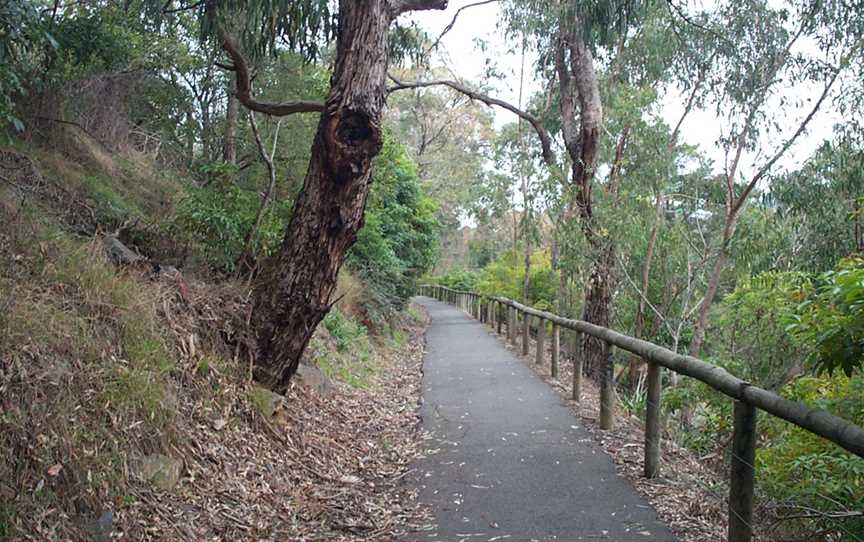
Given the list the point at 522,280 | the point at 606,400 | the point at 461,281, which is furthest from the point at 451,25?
the point at 461,281

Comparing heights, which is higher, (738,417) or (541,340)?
(738,417)

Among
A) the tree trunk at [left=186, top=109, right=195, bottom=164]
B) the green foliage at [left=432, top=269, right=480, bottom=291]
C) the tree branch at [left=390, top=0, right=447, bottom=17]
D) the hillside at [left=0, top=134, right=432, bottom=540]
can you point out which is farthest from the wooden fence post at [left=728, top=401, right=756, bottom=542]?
the green foliage at [left=432, top=269, right=480, bottom=291]

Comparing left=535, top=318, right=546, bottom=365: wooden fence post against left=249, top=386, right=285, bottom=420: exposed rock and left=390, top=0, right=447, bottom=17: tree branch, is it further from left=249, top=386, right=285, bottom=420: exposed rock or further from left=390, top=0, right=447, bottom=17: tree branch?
left=249, top=386, right=285, bottom=420: exposed rock

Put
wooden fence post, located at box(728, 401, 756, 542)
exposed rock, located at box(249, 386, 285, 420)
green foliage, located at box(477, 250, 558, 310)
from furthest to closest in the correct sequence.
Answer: green foliage, located at box(477, 250, 558, 310), exposed rock, located at box(249, 386, 285, 420), wooden fence post, located at box(728, 401, 756, 542)

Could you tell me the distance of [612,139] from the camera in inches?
527

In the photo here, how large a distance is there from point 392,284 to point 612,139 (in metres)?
6.00

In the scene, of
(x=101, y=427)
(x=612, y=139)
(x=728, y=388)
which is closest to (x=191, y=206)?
(x=101, y=427)

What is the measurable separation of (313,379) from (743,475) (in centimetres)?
467

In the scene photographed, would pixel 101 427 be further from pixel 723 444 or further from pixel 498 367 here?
pixel 498 367

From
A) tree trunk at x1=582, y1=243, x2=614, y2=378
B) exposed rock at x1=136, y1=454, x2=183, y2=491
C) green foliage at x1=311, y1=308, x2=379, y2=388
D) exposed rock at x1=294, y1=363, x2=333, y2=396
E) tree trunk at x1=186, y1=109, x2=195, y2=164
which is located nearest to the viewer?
exposed rock at x1=136, y1=454, x2=183, y2=491

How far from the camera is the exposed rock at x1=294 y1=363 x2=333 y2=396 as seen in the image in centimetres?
699

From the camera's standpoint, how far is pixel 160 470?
383 cm

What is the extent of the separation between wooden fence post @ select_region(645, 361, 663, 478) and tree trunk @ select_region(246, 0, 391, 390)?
2.53 metres

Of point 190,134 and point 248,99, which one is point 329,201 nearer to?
point 248,99
